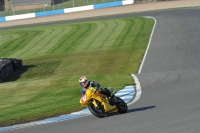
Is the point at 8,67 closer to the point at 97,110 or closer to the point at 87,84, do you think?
the point at 87,84

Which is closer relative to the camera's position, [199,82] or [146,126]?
[146,126]

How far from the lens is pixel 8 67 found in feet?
89.9

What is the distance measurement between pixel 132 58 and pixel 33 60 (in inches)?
275

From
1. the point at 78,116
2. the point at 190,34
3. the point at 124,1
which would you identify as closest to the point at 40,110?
the point at 78,116

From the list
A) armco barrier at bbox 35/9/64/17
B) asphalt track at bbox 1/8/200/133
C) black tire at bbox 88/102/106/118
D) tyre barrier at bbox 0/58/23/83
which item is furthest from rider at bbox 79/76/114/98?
armco barrier at bbox 35/9/64/17

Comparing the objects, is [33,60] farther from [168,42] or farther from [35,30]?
[35,30]

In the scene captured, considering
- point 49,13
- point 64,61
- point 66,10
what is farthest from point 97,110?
point 49,13

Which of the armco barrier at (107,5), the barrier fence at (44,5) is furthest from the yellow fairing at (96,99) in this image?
the barrier fence at (44,5)

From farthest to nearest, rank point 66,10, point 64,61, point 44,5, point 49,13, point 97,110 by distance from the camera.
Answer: point 44,5 < point 49,13 < point 66,10 < point 64,61 < point 97,110

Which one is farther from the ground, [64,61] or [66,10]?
[64,61]

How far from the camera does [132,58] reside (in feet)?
99.2

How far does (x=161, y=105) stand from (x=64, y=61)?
720 inches

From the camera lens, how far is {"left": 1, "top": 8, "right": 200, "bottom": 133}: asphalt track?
10906mm

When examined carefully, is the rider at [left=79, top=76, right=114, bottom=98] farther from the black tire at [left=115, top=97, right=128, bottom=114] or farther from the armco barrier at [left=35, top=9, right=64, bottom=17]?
the armco barrier at [left=35, top=9, right=64, bottom=17]
